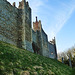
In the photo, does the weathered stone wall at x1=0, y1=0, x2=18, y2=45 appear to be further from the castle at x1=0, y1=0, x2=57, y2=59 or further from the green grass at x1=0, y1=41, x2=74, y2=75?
the green grass at x1=0, y1=41, x2=74, y2=75

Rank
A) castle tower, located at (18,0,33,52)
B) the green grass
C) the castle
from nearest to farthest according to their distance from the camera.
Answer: the green grass → the castle → castle tower, located at (18,0,33,52)

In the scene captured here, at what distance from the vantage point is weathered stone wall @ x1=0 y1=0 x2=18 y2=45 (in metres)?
12.2

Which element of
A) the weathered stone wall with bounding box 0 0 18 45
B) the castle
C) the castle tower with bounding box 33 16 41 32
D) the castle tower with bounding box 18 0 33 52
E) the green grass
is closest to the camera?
the green grass

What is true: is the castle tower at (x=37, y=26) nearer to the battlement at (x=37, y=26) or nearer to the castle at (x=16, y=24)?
the battlement at (x=37, y=26)

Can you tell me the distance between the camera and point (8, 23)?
43.5ft

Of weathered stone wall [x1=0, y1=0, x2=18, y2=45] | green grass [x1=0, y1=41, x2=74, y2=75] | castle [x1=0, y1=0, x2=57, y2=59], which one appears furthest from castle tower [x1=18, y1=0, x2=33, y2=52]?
green grass [x1=0, y1=41, x2=74, y2=75]

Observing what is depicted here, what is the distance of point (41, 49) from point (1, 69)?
57.9 ft

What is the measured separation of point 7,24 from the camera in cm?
1305

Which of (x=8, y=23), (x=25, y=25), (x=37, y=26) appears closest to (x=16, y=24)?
(x=25, y=25)

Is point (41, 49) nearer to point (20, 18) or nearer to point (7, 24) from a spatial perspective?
point (20, 18)

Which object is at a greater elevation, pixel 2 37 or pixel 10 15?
pixel 10 15

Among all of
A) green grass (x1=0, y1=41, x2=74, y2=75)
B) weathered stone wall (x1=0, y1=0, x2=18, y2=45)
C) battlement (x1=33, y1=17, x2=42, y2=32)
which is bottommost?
green grass (x1=0, y1=41, x2=74, y2=75)

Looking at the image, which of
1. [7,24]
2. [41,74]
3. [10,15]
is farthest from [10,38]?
[41,74]

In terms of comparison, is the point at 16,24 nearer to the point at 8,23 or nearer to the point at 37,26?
the point at 8,23
